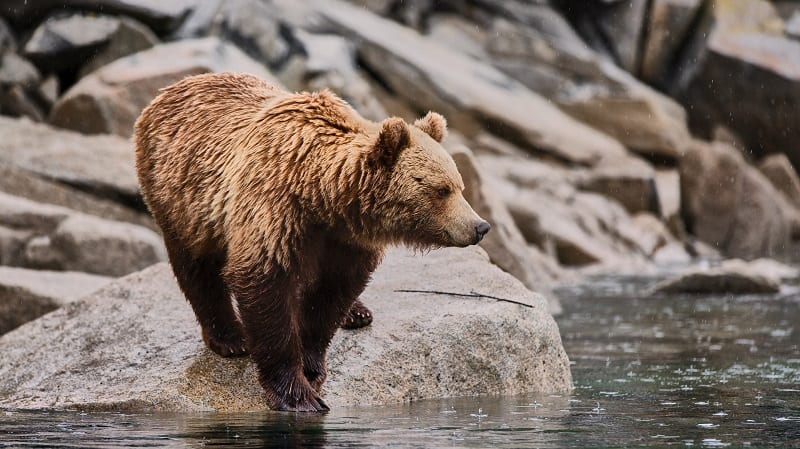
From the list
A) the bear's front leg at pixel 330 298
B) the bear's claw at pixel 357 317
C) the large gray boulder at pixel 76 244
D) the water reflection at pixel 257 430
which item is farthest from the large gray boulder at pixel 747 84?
the water reflection at pixel 257 430

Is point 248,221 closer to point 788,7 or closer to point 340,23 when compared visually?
point 340,23

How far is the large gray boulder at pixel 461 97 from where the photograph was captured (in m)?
24.3

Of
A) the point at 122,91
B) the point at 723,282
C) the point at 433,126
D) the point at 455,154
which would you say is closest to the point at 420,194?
the point at 433,126

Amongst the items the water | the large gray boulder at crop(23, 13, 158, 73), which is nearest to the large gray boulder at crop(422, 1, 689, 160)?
the large gray boulder at crop(23, 13, 158, 73)

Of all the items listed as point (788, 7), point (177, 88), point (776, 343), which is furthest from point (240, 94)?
point (788, 7)

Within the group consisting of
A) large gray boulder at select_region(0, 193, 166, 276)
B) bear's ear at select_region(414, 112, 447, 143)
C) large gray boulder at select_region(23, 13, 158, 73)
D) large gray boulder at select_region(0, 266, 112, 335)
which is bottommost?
large gray boulder at select_region(23, 13, 158, 73)

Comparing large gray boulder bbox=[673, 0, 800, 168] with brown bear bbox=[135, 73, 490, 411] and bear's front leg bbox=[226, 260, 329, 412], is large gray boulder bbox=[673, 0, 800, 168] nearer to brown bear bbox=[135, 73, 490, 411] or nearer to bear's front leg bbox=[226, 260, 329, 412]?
brown bear bbox=[135, 73, 490, 411]

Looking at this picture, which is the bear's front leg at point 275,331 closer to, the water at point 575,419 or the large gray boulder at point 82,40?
the water at point 575,419

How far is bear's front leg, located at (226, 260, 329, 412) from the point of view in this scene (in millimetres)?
6742

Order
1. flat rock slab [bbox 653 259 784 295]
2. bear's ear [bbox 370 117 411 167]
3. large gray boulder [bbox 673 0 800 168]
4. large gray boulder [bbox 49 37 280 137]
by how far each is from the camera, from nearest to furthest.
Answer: bear's ear [bbox 370 117 411 167], flat rock slab [bbox 653 259 784 295], large gray boulder [bbox 49 37 280 137], large gray boulder [bbox 673 0 800 168]

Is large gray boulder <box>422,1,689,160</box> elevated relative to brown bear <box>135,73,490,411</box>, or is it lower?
lower

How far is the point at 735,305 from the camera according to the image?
15055 millimetres

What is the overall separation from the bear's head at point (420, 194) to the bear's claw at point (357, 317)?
4.01 feet

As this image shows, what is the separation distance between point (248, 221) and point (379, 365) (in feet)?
4.53
